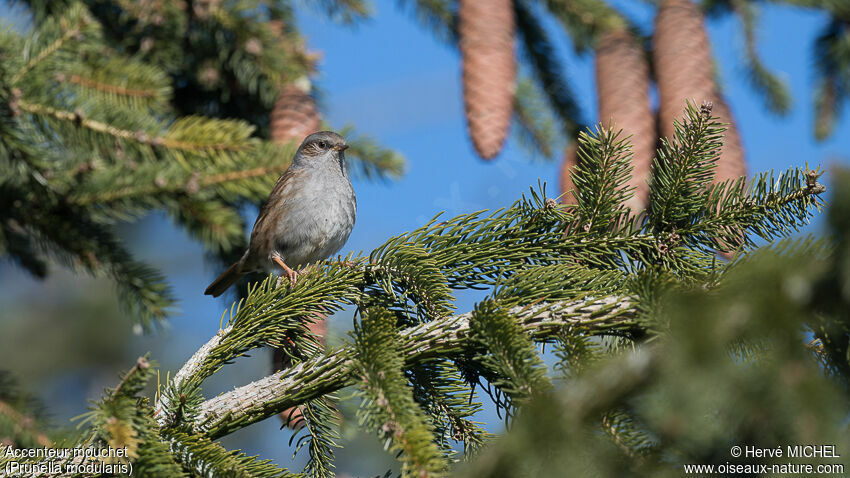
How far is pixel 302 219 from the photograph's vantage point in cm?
402

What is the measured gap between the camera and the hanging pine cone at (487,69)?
3533 millimetres

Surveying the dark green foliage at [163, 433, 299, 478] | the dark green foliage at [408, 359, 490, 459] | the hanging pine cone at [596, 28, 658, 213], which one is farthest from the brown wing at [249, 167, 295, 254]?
the dark green foliage at [163, 433, 299, 478]

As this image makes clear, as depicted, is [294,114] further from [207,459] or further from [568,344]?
[568,344]

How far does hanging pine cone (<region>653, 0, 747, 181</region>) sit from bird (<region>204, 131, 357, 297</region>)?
71.0 inches

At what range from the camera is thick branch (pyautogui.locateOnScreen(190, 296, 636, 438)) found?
5.64 ft

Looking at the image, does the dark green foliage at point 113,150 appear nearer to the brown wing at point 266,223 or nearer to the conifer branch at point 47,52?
the conifer branch at point 47,52

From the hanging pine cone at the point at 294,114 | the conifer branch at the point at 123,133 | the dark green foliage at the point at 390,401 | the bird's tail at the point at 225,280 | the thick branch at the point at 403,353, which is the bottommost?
the dark green foliage at the point at 390,401

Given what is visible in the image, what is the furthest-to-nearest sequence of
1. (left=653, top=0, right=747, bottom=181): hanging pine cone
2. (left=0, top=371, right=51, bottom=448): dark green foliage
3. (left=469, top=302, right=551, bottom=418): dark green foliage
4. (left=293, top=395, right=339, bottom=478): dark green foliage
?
(left=653, top=0, right=747, bottom=181): hanging pine cone, (left=0, top=371, right=51, bottom=448): dark green foliage, (left=293, top=395, right=339, bottom=478): dark green foliage, (left=469, top=302, right=551, bottom=418): dark green foliage

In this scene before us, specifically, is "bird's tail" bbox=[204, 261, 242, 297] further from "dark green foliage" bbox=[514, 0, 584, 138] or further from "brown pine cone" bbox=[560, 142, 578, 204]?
"dark green foliage" bbox=[514, 0, 584, 138]

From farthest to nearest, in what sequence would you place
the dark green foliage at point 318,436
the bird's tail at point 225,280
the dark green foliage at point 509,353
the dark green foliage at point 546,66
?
the dark green foliage at point 546,66, the bird's tail at point 225,280, the dark green foliage at point 318,436, the dark green foliage at point 509,353

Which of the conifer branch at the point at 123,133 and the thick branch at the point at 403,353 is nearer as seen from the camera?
the thick branch at the point at 403,353

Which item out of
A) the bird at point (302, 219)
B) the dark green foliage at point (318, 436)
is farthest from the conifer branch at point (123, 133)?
the dark green foliage at point (318, 436)

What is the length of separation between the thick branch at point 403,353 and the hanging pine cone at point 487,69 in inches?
71.8

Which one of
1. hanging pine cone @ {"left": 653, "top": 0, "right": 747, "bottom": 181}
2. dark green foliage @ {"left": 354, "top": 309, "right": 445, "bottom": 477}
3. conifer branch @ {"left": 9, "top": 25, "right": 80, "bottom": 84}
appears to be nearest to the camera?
dark green foliage @ {"left": 354, "top": 309, "right": 445, "bottom": 477}
